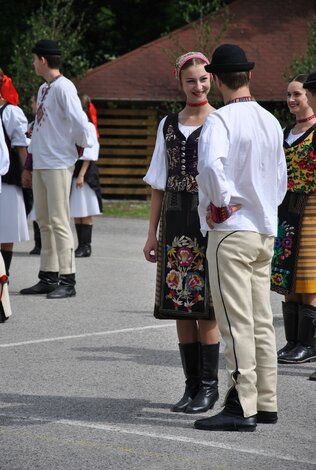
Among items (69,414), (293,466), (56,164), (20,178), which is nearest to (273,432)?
(293,466)

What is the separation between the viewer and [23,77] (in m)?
27.6

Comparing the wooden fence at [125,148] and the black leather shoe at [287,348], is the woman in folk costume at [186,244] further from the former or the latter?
the wooden fence at [125,148]

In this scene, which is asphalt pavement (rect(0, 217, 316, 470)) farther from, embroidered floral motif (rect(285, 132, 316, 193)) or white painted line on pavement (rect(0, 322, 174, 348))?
embroidered floral motif (rect(285, 132, 316, 193))

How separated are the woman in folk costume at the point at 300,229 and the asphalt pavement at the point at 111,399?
0.99ft

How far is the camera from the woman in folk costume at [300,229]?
8.41 meters

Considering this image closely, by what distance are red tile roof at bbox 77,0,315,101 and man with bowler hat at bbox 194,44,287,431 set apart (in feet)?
67.9

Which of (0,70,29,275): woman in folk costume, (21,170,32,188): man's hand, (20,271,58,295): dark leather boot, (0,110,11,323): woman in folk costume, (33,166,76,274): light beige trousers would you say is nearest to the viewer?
(0,110,11,323): woman in folk costume

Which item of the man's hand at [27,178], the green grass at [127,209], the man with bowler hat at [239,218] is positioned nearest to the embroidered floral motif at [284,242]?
the man with bowler hat at [239,218]

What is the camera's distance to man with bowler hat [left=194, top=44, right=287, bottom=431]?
6.30 metres

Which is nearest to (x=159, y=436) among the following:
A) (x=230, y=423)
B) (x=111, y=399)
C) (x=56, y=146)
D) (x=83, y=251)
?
(x=230, y=423)

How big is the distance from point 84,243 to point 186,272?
8472 millimetres

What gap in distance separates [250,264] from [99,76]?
21947 mm

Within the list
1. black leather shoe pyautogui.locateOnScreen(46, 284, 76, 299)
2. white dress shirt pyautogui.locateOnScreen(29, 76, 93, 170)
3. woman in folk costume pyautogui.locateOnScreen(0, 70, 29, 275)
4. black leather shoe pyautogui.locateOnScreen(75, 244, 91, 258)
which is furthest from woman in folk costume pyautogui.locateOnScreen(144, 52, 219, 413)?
black leather shoe pyautogui.locateOnScreen(75, 244, 91, 258)

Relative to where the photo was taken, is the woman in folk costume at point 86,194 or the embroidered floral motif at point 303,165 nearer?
the embroidered floral motif at point 303,165
